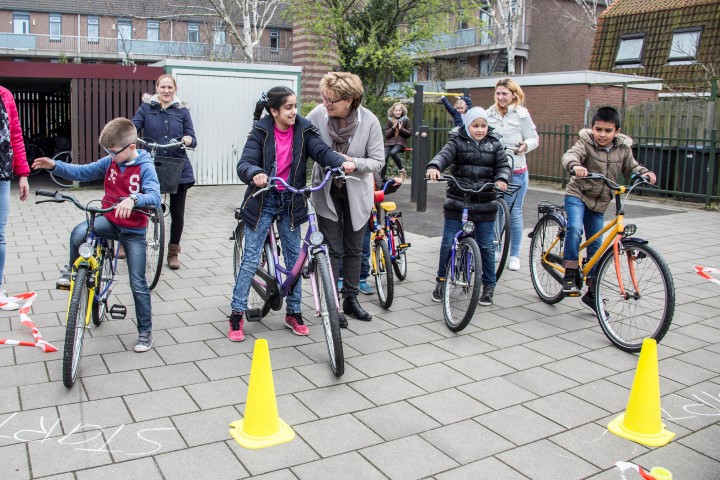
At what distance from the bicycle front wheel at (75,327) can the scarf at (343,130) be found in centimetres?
204

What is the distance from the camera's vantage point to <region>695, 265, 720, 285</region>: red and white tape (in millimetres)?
7258

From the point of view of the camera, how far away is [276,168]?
16.4ft

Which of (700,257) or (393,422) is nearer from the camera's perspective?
(393,422)

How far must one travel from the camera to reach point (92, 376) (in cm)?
435

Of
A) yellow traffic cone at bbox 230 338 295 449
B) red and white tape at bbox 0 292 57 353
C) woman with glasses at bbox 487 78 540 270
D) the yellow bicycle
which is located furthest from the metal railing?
yellow traffic cone at bbox 230 338 295 449

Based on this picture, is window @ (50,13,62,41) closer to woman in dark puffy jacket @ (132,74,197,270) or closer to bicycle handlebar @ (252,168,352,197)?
woman in dark puffy jacket @ (132,74,197,270)

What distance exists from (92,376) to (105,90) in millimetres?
10965

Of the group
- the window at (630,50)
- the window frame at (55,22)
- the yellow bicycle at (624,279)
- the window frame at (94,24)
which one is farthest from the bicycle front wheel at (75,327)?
the window frame at (55,22)

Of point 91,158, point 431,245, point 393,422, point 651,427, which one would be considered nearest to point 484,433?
point 393,422

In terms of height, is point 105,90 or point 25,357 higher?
point 105,90

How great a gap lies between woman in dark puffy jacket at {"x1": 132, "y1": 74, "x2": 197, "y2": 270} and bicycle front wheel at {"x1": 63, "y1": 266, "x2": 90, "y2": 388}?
3.01m

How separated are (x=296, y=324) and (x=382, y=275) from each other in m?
1.12

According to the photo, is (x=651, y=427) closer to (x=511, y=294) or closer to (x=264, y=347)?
(x=264, y=347)

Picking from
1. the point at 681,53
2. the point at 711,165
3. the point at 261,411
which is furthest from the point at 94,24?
the point at 261,411
